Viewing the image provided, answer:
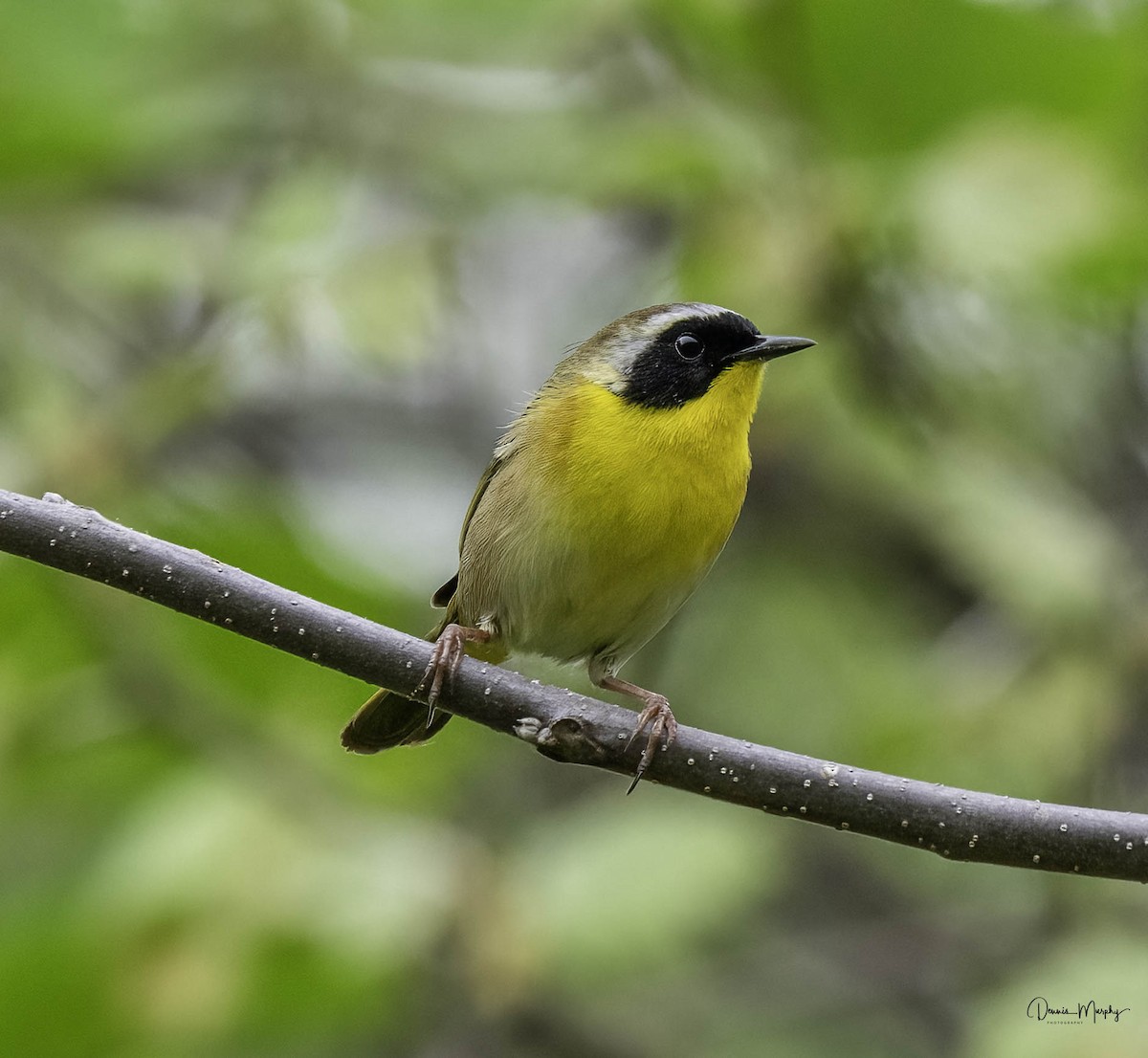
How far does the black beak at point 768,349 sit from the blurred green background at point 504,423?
1.90ft

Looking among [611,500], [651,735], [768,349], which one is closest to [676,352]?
[768,349]

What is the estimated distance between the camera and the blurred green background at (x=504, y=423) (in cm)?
476

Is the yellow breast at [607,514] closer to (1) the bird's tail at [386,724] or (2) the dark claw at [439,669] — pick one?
(1) the bird's tail at [386,724]

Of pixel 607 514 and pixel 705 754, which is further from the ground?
pixel 705 754

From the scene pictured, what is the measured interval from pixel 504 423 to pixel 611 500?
152 cm

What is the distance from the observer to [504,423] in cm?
602

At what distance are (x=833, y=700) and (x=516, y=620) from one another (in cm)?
299

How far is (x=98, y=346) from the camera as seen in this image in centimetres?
734

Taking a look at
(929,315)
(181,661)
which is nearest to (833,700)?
(929,315)

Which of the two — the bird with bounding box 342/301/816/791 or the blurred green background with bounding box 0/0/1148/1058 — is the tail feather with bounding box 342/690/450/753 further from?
the blurred green background with bounding box 0/0/1148/1058

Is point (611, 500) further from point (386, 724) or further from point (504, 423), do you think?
point (504, 423)

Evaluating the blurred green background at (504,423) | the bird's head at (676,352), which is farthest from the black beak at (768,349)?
the blurred green background at (504,423)

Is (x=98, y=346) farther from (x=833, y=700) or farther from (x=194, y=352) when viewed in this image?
(x=833, y=700)

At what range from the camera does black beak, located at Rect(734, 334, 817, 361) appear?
189 inches
